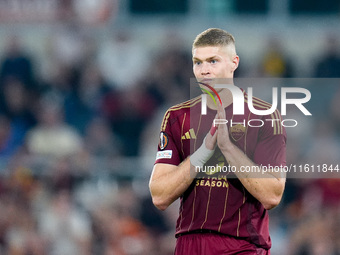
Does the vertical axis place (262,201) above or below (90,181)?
above

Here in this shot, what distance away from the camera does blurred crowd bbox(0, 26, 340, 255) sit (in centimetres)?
871

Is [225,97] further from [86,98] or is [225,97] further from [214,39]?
[86,98]

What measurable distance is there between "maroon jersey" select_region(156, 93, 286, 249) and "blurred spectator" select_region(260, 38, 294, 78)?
683cm

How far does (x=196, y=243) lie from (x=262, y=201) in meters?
0.47

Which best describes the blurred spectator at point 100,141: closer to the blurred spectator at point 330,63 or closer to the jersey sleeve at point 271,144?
the blurred spectator at point 330,63

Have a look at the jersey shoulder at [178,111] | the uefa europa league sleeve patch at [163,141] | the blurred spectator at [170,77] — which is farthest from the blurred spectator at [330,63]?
the uefa europa league sleeve patch at [163,141]

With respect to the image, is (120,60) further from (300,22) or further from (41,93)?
(300,22)

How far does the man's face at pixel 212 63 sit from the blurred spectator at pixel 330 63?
6770 millimetres

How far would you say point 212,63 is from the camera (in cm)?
423

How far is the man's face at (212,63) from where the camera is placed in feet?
13.8

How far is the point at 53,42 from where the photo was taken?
12.1 metres

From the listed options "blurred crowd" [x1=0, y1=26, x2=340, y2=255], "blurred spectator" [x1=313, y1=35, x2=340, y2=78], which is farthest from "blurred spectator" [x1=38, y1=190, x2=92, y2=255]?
"blurred spectator" [x1=313, y1=35, x2=340, y2=78]

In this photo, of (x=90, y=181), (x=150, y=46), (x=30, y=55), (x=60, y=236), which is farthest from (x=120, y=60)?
(x=60, y=236)

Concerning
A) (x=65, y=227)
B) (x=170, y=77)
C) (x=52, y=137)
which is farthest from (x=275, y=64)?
(x=65, y=227)
